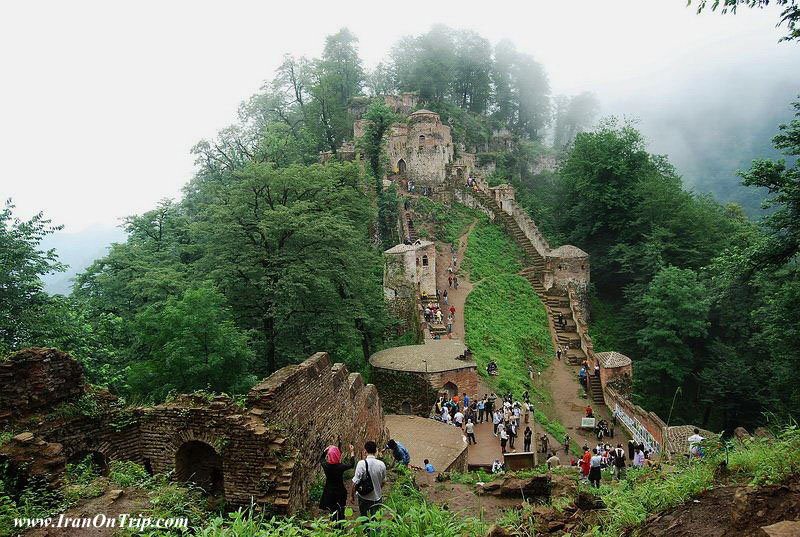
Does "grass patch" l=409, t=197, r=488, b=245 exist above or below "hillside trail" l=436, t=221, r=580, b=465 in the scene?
above

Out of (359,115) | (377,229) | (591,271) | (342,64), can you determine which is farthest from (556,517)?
(342,64)

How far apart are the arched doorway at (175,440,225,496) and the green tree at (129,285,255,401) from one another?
6819 mm

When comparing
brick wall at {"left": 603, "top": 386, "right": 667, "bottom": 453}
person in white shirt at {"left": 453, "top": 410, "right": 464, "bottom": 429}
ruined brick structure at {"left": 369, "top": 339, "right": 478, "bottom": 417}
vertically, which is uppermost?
ruined brick structure at {"left": 369, "top": 339, "right": 478, "bottom": 417}

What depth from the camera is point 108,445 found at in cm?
825

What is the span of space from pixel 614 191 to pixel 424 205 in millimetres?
14680

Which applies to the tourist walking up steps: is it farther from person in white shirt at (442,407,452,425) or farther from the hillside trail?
person in white shirt at (442,407,452,425)

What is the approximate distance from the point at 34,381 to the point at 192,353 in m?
8.35

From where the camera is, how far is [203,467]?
8969 mm

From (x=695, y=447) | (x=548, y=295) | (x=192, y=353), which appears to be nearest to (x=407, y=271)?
(x=548, y=295)

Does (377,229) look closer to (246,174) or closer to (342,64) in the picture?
(246,174)

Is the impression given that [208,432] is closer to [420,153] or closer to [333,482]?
[333,482]

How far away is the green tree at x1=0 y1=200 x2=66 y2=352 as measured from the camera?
14633mm

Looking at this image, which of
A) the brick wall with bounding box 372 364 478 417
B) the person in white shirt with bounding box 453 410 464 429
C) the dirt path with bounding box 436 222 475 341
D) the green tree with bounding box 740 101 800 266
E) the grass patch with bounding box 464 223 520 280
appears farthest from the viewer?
the grass patch with bounding box 464 223 520 280

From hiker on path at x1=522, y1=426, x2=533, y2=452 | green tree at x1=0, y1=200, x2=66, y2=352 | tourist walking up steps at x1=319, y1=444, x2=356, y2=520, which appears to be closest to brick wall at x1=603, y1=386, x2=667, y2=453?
hiker on path at x1=522, y1=426, x2=533, y2=452
